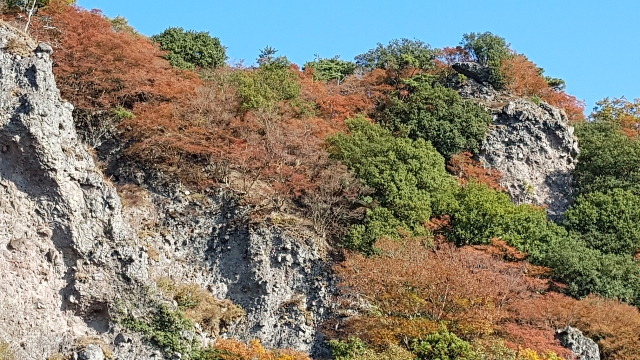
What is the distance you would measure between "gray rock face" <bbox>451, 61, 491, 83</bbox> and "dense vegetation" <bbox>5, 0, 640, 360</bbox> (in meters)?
3.41

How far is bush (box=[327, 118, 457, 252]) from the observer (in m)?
26.3

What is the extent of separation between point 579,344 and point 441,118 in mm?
14042

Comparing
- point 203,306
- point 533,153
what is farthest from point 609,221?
point 203,306

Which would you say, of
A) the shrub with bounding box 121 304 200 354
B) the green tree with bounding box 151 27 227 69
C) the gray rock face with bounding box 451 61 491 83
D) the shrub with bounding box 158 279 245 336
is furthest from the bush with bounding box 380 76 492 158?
the shrub with bounding box 121 304 200 354

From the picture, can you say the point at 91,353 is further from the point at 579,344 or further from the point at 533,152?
the point at 533,152

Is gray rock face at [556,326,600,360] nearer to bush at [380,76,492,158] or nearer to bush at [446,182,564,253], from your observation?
bush at [446,182,564,253]

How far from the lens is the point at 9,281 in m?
19.5

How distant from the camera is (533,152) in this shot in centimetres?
3422

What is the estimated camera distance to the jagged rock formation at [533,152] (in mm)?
33188

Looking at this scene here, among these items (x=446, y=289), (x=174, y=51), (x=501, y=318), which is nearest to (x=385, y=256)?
(x=446, y=289)

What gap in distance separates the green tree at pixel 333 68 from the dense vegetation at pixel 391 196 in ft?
31.8

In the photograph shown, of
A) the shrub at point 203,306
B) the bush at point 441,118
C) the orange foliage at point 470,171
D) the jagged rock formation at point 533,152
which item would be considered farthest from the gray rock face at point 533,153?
the shrub at point 203,306

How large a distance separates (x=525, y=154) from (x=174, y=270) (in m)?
17.4

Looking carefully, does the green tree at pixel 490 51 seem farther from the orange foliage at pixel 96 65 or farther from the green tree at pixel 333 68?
the orange foliage at pixel 96 65
